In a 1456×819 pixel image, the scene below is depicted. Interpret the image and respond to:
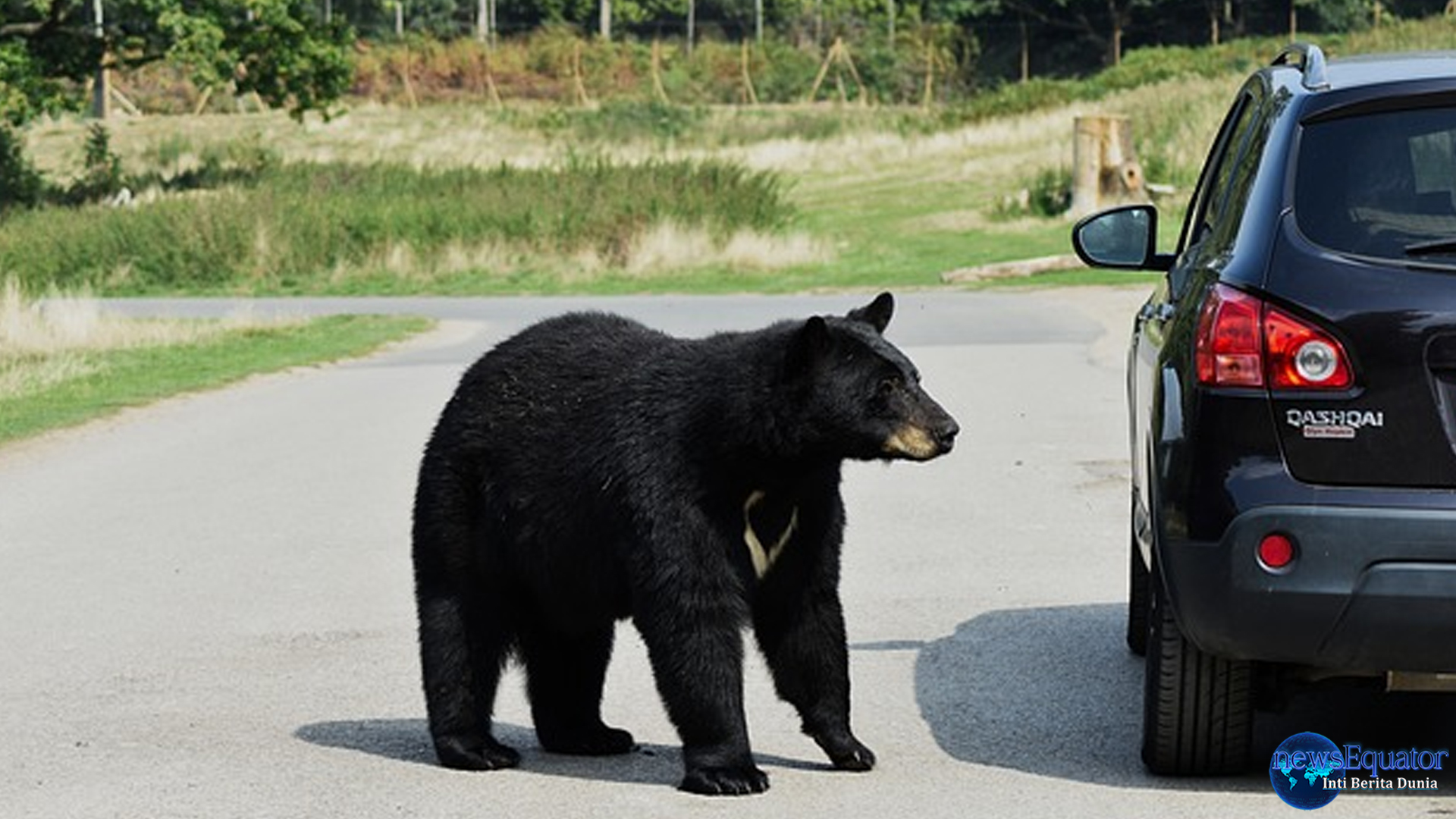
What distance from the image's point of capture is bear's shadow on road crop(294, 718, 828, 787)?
7344 millimetres

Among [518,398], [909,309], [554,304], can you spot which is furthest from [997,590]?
[554,304]

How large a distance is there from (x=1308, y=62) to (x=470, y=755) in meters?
2.93

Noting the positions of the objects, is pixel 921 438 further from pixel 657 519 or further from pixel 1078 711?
pixel 1078 711

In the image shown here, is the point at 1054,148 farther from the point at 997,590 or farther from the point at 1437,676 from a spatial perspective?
the point at 1437,676

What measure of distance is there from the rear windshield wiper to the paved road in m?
1.37

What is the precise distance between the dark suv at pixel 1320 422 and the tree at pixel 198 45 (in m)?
40.6

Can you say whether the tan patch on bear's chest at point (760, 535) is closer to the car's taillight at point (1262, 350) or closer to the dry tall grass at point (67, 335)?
the car's taillight at point (1262, 350)

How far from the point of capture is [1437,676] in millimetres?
6418

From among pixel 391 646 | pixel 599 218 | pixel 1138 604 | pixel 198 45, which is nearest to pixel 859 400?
pixel 1138 604

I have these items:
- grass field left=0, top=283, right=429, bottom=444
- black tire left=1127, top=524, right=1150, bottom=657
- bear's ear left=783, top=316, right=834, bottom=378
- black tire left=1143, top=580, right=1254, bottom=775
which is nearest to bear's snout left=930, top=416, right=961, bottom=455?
bear's ear left=783, top=316, right=834, bottom=378

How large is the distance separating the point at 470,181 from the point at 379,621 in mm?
33133

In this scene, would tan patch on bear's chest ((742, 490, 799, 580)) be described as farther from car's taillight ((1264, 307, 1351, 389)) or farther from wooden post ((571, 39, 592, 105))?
wooden post ((571, 39, 592, 105))

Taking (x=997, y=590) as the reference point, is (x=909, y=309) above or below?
below

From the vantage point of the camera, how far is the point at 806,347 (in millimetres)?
6832
